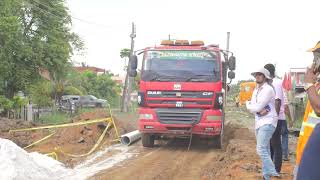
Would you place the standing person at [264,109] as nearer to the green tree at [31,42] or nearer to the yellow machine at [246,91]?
the green tree at [31,42]

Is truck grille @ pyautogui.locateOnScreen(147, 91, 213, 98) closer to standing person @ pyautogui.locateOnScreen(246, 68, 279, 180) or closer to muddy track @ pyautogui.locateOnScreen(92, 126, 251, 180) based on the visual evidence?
muddy track @ pyautogui.locateOnScreen(92, 126, 251, 180)

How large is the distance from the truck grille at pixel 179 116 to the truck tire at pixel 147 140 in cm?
106

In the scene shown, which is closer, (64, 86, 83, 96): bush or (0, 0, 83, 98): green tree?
(0, 0, 83, 98): green tree

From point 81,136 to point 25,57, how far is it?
15584 mm

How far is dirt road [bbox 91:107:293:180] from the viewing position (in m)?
9.46

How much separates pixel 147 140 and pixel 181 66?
2.42 metres

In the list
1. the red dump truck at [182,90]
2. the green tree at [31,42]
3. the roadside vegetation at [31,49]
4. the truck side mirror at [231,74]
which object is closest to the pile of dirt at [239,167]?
the red dump truck at [182,90]

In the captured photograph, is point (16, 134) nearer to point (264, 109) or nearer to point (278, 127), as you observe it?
point (278, 127)

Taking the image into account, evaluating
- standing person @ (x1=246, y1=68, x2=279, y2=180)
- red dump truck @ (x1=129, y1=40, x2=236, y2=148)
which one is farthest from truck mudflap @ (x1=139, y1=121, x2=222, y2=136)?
standing person @ (x1=246, y1=68, x2=279, y2=180)

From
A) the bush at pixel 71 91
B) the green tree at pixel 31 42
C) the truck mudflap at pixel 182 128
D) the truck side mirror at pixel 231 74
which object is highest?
the green tree at pixel 31 42

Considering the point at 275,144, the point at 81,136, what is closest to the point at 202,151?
the point at 81,136

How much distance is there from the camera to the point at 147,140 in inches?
586

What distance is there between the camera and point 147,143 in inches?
589

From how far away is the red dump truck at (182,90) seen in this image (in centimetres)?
1380
